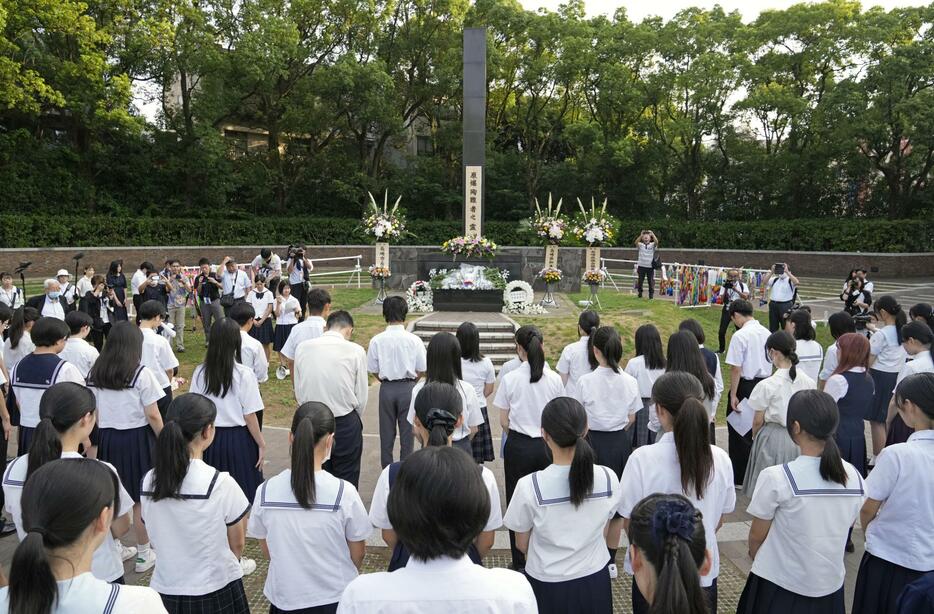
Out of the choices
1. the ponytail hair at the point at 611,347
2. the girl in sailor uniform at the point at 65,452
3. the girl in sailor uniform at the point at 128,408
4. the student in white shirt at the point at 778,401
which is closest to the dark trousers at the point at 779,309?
the student in white shirt at the point at 778,401

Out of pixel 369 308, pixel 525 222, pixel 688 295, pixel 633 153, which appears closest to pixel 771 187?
pixel 633 153

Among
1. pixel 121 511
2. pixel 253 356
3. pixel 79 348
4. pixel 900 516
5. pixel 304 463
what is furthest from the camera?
pixel 79 348

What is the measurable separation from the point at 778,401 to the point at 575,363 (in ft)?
4.79

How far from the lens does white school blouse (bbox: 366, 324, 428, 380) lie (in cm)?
491

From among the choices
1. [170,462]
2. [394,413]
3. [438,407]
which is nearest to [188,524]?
[170,462]

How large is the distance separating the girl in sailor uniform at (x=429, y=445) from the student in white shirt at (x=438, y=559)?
2.20ft

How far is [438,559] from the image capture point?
1.69 meters

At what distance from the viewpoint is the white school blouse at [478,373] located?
15.4 ft

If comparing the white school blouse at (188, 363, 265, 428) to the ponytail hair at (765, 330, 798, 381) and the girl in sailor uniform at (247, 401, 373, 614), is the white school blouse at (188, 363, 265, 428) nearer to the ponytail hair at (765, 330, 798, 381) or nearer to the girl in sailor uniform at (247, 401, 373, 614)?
the girl in sailor uniform at (247, 401, 373, 614)

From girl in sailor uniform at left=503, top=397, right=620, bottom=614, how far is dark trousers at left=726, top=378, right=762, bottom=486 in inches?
129

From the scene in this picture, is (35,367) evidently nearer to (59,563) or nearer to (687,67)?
(59,563)

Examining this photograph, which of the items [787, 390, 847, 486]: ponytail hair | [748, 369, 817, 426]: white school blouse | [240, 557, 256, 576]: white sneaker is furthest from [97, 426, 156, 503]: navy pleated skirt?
[748, 369, 817, 426]: white school blouse

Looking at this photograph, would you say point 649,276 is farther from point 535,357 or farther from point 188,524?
point 188,524

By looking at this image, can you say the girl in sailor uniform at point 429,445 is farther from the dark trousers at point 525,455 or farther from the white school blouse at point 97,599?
the dark trousers at point 525,455
